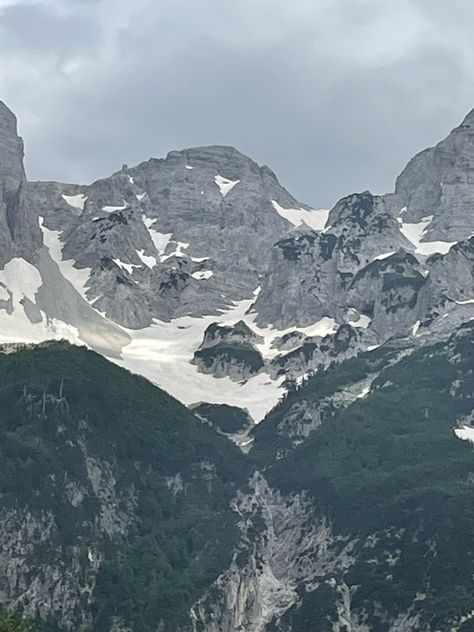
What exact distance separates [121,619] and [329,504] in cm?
4489

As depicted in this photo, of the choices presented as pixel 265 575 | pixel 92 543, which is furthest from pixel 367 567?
pixel 92 543

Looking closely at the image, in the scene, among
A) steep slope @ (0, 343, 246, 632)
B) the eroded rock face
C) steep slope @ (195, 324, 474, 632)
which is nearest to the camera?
steep slope @ (0, 343, 246, 632)

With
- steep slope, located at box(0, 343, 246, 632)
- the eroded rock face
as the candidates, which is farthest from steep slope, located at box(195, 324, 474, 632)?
steep slope, located at box(0, 343, 246, 632)

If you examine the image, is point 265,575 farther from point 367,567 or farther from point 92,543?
point 92,543

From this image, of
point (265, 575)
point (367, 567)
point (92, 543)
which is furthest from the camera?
point (265, 575)

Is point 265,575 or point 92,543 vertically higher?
point 92,543

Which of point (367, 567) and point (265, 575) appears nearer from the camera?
point (367, 567)

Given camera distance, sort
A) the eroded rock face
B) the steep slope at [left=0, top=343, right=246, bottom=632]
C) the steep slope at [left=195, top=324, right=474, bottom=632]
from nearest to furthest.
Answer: the steep slope at [left=0, top=343, right=246, bottom=632] → the steep slope at [left=195, top=324, right=474, bottom=632] → the eroded rock face

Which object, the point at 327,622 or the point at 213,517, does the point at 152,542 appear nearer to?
the point at 213,517

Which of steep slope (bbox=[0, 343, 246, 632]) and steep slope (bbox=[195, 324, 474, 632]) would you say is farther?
steep slope (bbox=[195, 324, 474, 632])

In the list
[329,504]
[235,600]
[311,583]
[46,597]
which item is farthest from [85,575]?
[329,504]

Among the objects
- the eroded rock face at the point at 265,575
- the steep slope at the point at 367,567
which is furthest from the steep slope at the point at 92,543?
the steep slope at the point at 367,567

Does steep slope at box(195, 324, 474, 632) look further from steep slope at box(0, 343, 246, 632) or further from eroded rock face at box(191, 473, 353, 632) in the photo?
steep slope at box(0, 343, 246, 632)

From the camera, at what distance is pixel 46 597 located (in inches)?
6531
